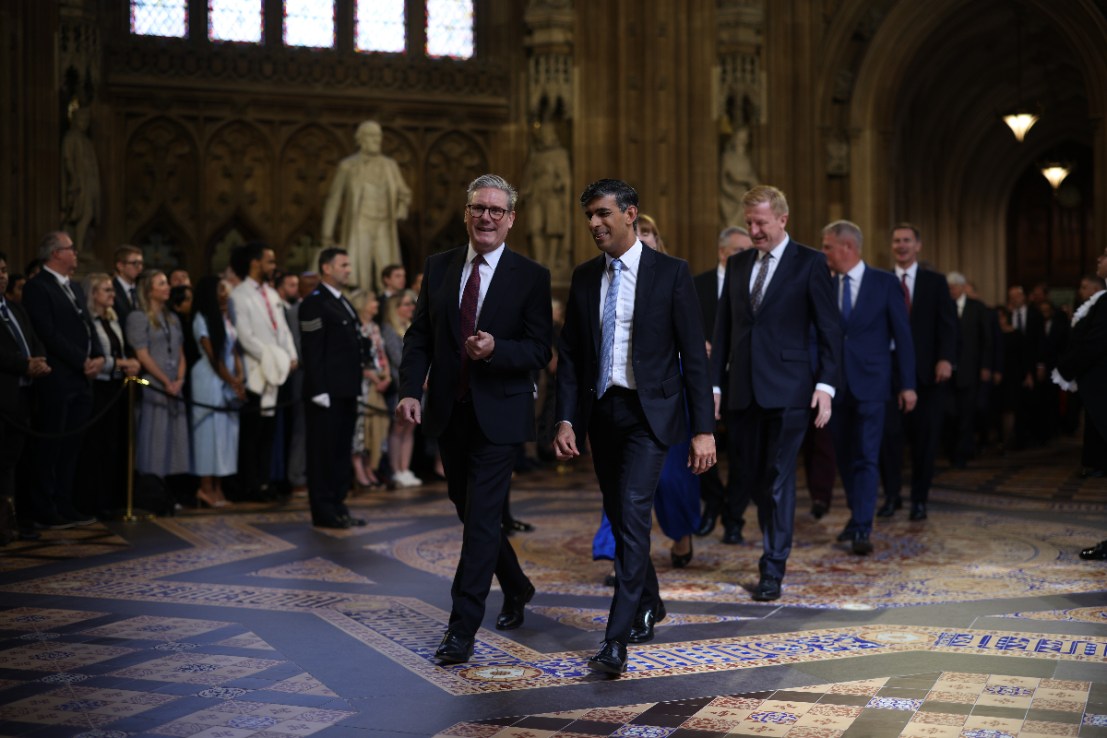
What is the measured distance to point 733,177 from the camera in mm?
16078

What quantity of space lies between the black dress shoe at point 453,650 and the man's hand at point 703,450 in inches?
43.1

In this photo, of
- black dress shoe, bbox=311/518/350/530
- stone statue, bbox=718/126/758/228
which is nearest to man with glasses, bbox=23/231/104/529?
black dress shoe, bbox=311/518/350/530

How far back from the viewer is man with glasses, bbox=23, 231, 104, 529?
869 cm

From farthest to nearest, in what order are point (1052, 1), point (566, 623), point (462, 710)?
point (1052, 1) < point (566, 623) < point (462, 710)

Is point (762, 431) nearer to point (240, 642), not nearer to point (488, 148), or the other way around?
point (240, 642)

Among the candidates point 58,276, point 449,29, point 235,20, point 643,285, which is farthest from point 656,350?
point 449,29

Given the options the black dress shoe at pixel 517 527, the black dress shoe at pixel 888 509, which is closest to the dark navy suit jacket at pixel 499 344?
the black dress shoe at pixel 517 527

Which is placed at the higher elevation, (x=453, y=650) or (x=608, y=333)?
(x=608, y=333)

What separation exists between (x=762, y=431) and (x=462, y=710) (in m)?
2.73

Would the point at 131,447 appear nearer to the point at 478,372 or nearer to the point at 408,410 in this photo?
the point at 408,410

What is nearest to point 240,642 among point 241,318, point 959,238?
point 241,318

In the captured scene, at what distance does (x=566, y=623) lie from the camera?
574 centimetres

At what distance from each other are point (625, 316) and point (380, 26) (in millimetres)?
13309

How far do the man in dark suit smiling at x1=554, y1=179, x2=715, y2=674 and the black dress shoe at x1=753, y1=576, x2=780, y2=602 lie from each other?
1.22 meters
